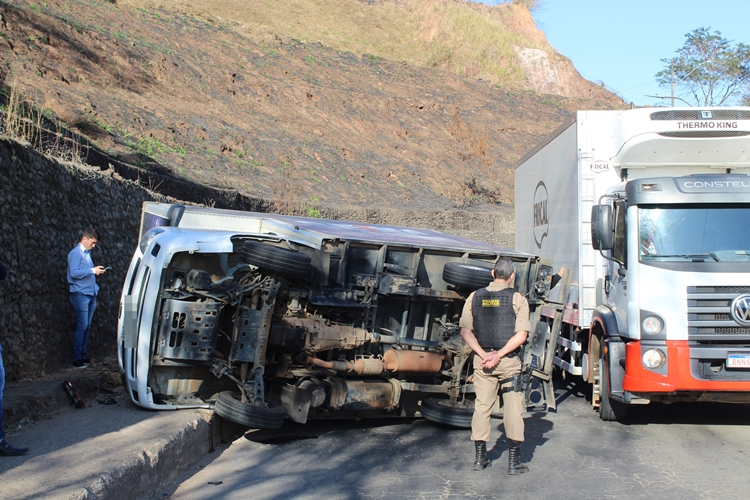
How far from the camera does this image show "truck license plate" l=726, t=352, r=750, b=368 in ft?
22.0

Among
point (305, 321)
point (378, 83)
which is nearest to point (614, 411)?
point (305, 321)

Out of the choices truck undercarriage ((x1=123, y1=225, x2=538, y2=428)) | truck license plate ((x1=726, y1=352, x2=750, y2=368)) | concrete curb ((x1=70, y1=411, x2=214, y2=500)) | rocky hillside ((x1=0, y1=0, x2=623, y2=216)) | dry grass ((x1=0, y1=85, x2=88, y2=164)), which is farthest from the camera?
rocky hillside ((x1=0, y1=0, x2=623, y2=216))

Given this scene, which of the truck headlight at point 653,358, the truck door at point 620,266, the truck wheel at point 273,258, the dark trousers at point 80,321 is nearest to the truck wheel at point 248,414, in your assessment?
the truck wheel at point 273,258

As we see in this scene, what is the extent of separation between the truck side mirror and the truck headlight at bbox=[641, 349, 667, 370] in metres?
1.21

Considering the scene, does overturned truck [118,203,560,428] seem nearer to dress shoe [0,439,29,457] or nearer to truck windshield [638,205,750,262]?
truck windshield [638,205,750,262]

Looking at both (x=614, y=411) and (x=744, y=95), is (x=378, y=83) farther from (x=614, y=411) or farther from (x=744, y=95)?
(x=614, y=411)

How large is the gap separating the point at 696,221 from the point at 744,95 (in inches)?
1857

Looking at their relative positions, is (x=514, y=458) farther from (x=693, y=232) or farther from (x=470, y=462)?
(x=693, y=232)

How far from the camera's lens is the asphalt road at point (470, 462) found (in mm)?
5371

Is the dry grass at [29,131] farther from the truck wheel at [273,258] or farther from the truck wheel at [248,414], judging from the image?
the truck wheel at [248,414]

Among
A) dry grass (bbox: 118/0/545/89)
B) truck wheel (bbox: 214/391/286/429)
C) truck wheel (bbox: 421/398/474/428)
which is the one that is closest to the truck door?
truck wheel (bbox: 421/398/474/428)

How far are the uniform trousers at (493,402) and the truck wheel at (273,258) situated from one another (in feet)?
5.96

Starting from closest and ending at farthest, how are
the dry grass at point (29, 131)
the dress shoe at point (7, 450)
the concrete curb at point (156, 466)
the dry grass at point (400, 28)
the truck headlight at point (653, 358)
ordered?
the concrete curb at point (156, 466) < the dress shoe at point (7, 450) < the truck headlight at point (653, 358) < the dry grass at point (29, 131) < the dry grass at point (400, 28)

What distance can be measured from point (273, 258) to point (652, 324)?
3.80 metres
